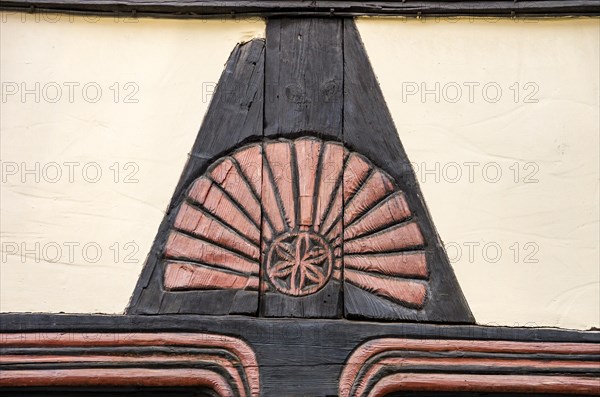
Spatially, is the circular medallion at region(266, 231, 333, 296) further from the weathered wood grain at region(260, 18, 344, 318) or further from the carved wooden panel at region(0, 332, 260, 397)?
the carved wooden panel at region(0, 332, 260, 397)

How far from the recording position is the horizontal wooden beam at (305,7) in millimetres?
3379

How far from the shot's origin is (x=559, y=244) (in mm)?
3266

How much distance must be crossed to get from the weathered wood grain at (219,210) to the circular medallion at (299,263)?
0.07 metres

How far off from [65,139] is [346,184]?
94 cm

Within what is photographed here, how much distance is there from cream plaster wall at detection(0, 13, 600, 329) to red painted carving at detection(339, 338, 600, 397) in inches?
4.2

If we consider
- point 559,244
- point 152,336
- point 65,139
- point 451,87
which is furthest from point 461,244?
point 65,139

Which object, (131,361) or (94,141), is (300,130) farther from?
(131,361)

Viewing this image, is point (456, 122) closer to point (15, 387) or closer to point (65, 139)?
point (65, 139)

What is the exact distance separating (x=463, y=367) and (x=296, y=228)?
0.68m

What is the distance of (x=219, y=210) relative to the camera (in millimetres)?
3244

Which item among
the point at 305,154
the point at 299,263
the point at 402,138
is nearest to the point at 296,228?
the point at 299,263

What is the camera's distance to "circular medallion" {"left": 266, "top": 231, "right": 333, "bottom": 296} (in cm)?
318

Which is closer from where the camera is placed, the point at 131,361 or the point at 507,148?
the point at 131,361

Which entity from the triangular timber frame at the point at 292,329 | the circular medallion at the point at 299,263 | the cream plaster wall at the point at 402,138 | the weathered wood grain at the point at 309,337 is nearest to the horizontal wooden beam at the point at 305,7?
the cream plaster wall at the point at 402,138
